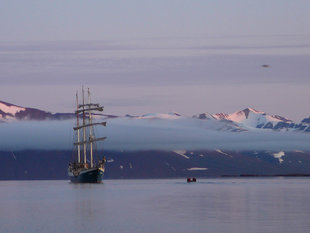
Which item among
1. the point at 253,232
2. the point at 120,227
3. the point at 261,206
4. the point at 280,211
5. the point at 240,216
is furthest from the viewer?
the point at 261,206

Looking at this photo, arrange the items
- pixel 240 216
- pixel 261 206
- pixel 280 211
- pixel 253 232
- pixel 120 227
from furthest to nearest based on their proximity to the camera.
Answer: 1. pixel 261 206
2. pixel 280 211
3. pixel 240 216
4. pixel 120 227
5. pixel 253 232

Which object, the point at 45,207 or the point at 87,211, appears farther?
the point at 45,207

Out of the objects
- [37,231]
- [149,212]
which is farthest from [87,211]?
[37,231]

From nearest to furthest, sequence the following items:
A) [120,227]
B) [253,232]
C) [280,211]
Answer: [253,232], [120,227], [280,211]

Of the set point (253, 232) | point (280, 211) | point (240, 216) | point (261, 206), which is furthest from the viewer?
point (261, 206)

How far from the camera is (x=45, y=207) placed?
12600 cm

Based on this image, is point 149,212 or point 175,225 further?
point 149,212

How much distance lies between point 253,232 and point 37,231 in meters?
20.3

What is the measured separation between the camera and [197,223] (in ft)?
305

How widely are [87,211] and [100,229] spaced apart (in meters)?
28.5

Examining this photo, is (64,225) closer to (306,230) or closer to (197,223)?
(197,223)

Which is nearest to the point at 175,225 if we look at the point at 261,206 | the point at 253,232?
the point at 253,232

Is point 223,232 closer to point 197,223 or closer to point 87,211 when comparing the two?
point 197,223

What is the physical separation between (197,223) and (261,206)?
31.6 m
